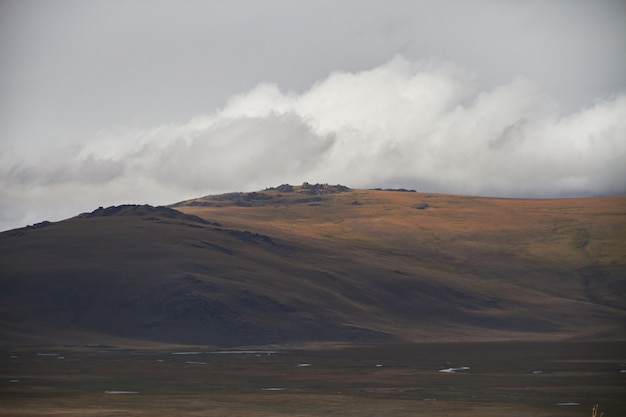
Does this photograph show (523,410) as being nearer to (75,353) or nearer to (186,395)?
(186,395)

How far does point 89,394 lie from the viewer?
10450cm

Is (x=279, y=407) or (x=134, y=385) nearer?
(x=279, y=407)

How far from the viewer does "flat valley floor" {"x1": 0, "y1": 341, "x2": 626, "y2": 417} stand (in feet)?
302

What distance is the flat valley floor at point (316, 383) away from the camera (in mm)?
92062

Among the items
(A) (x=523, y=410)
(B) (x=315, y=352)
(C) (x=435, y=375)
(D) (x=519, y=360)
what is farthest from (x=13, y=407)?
(B) (x=315, y=352)

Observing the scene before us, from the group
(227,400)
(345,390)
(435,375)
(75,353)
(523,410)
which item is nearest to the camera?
(523,410)

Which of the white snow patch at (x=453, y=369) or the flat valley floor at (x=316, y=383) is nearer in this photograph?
the flat valley floor at (x=316, y=383)

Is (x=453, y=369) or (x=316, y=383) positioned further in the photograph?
(x=453, y=369)

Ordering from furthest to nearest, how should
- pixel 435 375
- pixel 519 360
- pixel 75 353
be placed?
pixel 75 353 < pixel 519 360 < pixel 435 375

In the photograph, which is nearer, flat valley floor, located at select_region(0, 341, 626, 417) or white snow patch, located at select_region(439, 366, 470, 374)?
flat valley floor, located at select_region(0, 341, 626, 417)

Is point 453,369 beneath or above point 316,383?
beneath

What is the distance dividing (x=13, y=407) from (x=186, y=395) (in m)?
18.2

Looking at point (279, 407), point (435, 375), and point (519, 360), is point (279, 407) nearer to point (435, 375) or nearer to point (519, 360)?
point (435, 375)

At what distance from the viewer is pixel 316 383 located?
382 feet
